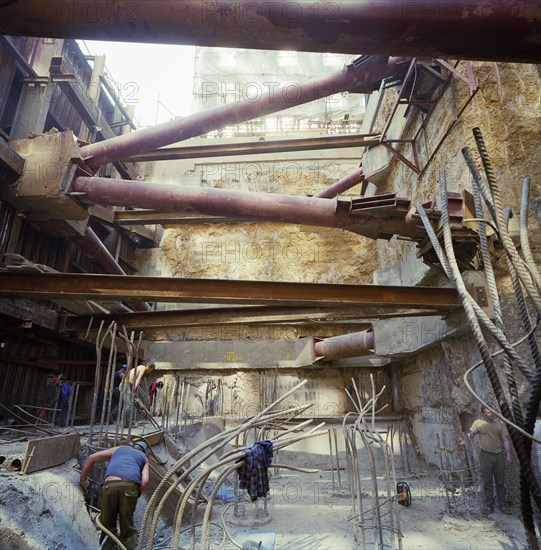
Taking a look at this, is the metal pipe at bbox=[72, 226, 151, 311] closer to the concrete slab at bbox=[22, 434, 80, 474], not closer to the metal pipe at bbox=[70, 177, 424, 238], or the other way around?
the metal pipe at bbox=[70, 177, 424, 238]

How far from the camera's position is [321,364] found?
1197 cm

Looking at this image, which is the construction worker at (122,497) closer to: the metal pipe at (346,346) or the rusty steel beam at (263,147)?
the metal pipe at (346,346)

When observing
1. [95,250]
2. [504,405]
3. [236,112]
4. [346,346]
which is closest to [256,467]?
[504,405]

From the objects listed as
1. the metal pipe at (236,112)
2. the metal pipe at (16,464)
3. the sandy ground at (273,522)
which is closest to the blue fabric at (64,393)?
the sandy ground at (273,522)

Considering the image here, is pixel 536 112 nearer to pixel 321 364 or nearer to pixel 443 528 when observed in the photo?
pixel 443 528

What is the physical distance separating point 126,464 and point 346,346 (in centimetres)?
678

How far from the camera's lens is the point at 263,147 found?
1148 cm

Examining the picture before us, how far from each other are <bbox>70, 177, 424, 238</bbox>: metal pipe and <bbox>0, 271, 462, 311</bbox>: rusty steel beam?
101cm

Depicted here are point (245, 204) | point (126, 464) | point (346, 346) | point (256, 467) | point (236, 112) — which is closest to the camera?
point (256, 467)

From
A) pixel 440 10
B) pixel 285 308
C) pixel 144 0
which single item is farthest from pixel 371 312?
pixel 144 0

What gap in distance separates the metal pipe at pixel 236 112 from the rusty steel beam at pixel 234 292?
10.5 feet

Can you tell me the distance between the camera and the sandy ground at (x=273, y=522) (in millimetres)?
4039

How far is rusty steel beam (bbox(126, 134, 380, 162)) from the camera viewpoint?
35.6 feet

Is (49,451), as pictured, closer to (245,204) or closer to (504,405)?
(245,204)
